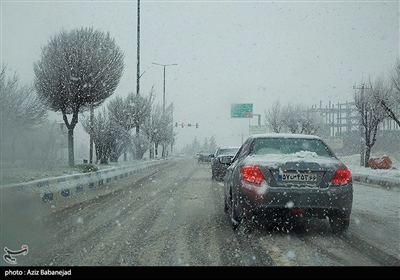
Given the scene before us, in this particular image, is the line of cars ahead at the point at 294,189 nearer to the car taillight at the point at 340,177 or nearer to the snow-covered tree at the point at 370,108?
the car taillight at the point at 340,177

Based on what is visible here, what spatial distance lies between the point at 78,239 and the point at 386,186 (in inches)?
535

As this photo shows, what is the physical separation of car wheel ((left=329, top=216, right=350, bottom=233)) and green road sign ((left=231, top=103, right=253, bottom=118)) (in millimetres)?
43428

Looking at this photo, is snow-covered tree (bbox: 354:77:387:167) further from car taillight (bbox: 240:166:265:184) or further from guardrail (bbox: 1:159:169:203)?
car taillight (bbox: 240:166:265:184)

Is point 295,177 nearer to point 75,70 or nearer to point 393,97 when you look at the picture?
point 75,70

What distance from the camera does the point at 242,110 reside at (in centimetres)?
4972

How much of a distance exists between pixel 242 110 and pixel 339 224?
145 ft

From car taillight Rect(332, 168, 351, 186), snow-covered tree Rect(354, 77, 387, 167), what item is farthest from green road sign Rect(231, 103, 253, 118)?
car taillight Rect(332, 168, 351, 186)

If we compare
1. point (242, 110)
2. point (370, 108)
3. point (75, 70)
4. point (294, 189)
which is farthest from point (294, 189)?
point (242, 110)

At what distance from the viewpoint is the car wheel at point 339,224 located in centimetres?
590

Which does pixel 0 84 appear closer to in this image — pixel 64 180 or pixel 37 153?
pixel 37 153

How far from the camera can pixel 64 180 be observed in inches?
453

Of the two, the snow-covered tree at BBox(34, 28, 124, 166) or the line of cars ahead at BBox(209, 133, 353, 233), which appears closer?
the line of cars ahead at BBox(209, 133, 353, 233)

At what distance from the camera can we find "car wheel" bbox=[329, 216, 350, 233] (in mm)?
5897
